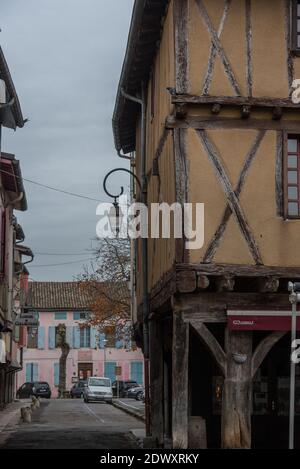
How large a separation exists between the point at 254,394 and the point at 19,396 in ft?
145

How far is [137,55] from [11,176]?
9.97 meters

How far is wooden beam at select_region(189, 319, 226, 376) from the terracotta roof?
56226 millimetres

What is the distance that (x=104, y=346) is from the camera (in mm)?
70125

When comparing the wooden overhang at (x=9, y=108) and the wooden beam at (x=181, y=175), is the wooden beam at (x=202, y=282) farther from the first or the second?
the wooden overhang at (x=9, y=108)

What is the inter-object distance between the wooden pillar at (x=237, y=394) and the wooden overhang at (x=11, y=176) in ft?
43.2

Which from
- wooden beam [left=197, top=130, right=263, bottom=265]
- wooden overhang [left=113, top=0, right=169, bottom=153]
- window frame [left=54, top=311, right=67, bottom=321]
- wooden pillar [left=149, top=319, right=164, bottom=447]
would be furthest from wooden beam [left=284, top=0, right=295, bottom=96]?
window frame [left=54, top=311, right=67, bottom=321]

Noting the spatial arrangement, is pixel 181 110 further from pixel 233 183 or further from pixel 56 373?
pixel 56 373

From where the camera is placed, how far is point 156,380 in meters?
18.9

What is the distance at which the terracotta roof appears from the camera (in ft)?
233

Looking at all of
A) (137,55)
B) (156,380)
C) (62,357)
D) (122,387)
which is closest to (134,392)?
(122,387)
